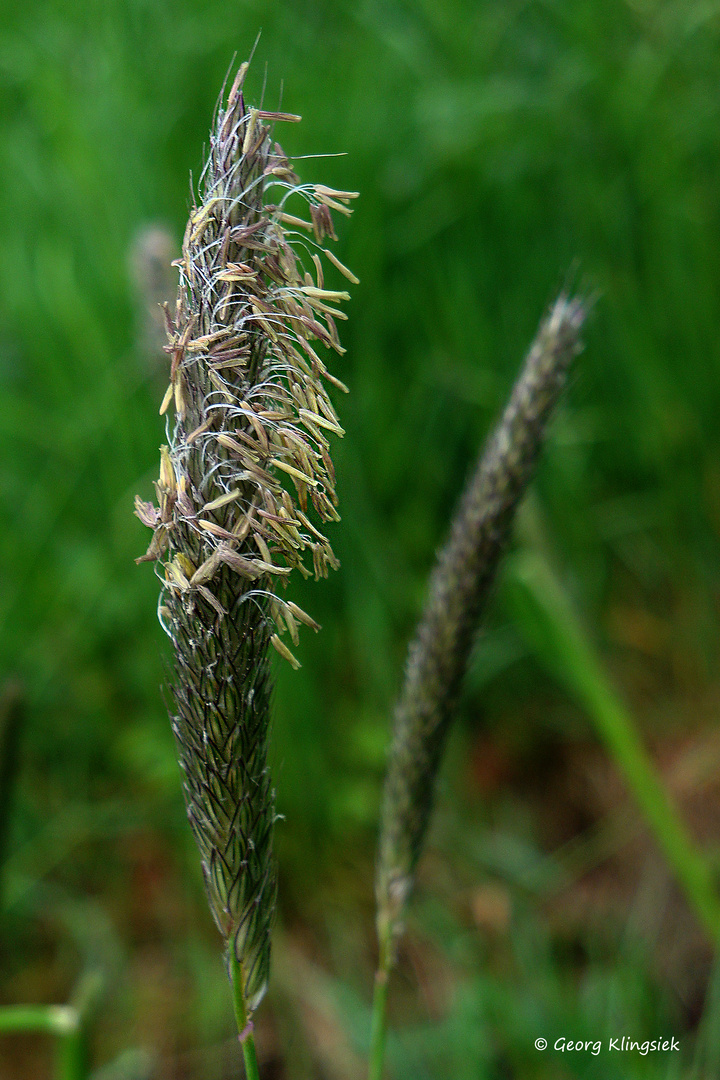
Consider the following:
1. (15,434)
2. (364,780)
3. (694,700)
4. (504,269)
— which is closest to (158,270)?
(15,434)

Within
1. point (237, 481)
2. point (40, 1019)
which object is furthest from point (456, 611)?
point (40, 1019)

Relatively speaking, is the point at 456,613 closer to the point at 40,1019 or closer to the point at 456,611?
the point at 456,611

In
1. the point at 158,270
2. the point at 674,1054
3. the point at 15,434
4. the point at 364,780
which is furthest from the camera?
the point at 15,434

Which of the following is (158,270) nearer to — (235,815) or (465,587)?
(465,587)

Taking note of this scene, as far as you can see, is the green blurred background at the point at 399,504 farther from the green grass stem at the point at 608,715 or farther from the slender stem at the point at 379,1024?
the slender stem at the point at 379,1024

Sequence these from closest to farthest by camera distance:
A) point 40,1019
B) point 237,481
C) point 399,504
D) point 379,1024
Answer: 1. point 237,481
2. point 379,1024
3. point 40,1019
4. point 399,504

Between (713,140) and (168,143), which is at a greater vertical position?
(168,143)

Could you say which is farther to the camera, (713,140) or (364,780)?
(713,140)
